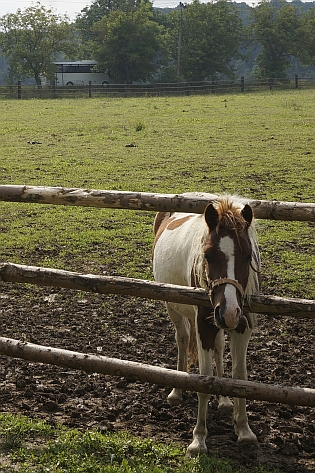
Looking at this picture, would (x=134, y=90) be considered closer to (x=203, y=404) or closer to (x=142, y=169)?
(x=142, y=169)

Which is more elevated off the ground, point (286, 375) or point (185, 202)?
point (185, 202)

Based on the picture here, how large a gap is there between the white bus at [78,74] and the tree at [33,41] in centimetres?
154

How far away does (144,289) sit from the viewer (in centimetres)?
424

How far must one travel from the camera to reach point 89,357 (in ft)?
13.7

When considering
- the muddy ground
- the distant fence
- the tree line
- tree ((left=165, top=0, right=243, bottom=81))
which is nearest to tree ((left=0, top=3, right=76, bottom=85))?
the tree line

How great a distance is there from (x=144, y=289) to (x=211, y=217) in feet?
2.31

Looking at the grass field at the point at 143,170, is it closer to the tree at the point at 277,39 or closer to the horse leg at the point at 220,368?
the horse leg at the point at 220,368

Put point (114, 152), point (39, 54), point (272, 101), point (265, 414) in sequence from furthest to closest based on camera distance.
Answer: point (39, 54), point (272, 101), point (114, 152), point (265, 414)

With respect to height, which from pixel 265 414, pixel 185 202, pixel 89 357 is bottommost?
pixel 265 414

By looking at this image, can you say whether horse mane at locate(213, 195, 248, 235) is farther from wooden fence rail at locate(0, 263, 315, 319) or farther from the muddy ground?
the muddy ground

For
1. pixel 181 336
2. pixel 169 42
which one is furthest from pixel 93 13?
pixel 181 336

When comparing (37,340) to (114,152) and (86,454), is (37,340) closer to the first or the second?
(86,454)

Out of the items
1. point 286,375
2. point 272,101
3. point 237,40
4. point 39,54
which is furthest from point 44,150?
point 237,40

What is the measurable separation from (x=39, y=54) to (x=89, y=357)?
62.4 meters
